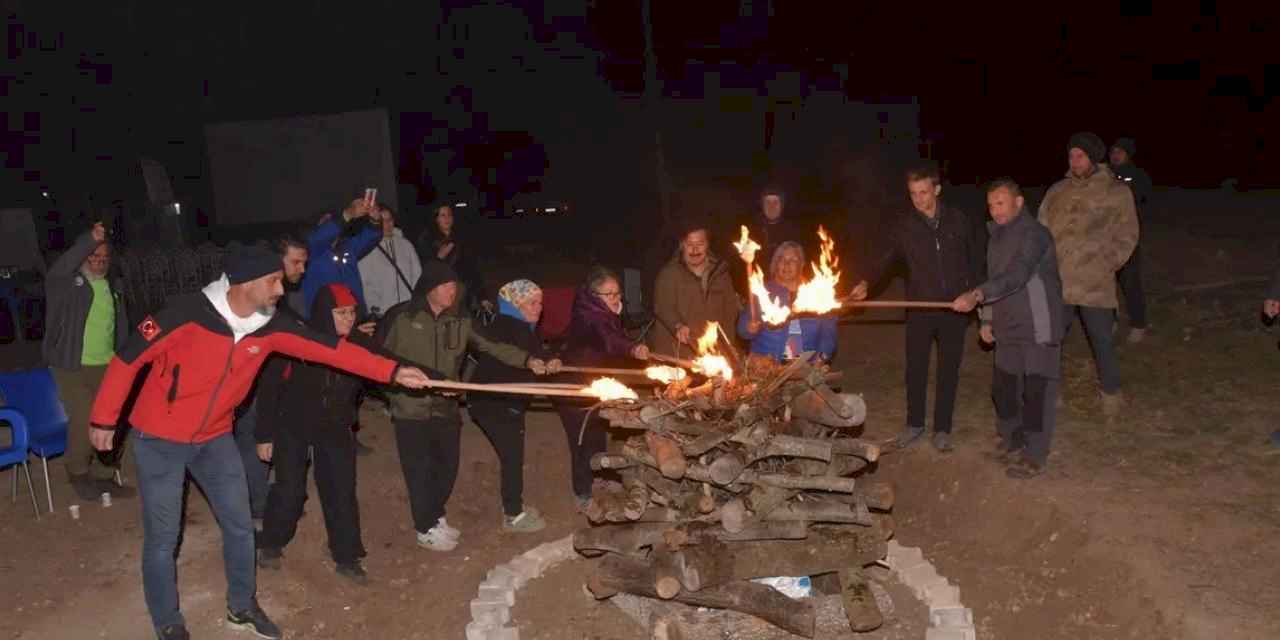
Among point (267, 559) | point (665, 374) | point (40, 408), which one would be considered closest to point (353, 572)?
point (267, 559)

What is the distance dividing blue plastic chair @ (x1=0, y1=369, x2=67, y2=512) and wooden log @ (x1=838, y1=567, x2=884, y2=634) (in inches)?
252

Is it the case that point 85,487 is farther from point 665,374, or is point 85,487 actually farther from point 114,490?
point 665,374

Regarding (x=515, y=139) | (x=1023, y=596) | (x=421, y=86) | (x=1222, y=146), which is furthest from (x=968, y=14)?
(x=1023, y=596)

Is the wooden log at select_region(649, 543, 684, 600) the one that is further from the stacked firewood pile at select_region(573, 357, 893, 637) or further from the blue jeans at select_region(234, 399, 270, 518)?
the blue jeans at select_region(234, 399, 270, 518)

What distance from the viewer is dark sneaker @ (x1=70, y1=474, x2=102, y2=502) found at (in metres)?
8.66

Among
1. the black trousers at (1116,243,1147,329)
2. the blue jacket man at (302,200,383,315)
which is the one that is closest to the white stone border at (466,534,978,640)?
the blue jacket man at (302,200,383,315)

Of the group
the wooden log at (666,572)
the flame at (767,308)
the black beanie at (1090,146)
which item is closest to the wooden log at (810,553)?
the wooden log at (666,572)

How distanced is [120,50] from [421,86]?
296 inches

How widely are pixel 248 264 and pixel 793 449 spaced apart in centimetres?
328

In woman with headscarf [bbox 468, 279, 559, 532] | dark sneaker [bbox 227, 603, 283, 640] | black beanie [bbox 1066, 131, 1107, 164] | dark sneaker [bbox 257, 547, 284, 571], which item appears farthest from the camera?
black beanie [bbox 1066, 131, 1107, 164]

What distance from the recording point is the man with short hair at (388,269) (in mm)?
10430

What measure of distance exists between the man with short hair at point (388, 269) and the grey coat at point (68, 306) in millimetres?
2717

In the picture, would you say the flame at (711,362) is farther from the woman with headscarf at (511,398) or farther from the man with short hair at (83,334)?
the man with short hair at (83,334)

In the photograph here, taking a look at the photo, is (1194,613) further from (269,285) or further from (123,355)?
(123,355)
